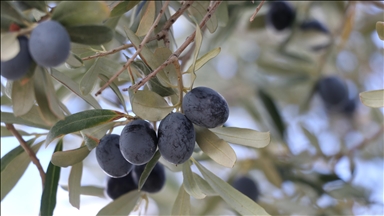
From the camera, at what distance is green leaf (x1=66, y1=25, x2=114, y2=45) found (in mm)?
725

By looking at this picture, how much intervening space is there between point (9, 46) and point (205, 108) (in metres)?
0.34

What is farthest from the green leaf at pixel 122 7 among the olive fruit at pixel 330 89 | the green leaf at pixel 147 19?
the olive fruit at pixel 330 89

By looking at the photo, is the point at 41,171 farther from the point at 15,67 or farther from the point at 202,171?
the point at 15,67

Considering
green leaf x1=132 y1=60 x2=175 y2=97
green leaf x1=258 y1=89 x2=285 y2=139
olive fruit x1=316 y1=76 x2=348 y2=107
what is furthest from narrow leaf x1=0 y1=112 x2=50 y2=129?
olive fruit x1=316 y1=76 x2=348 y2=107

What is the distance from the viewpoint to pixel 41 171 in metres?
1.12

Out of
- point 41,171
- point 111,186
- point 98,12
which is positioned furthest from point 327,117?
point 98,12

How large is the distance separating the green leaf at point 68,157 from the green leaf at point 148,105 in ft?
0.57

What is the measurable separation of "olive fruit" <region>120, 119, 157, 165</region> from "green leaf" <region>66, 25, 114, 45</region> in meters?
0.19

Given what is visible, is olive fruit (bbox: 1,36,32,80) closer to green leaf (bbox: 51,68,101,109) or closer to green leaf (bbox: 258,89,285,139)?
green leaf (bbox: 51,68,101,109)

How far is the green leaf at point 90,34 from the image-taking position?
725 mm

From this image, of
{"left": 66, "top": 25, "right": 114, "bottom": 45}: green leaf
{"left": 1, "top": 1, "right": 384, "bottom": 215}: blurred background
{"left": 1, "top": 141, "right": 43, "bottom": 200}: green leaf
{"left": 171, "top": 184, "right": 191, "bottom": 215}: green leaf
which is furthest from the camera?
{"left": 1, "top": 1, "right": 384, "bottom": 215}: blurred background

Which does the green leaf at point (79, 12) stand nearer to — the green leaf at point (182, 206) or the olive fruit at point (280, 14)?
the green leaf at point (182, 206)

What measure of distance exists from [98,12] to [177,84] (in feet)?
0.85

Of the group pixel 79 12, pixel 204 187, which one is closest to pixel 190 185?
pixel 204 187
